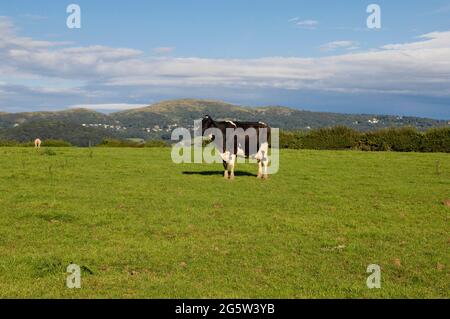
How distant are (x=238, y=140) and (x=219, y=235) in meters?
12.2

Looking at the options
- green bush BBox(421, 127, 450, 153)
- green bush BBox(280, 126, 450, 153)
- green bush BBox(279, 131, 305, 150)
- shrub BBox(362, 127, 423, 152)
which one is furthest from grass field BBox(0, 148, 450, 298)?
green bush BBox(279, 131, 305, 150)

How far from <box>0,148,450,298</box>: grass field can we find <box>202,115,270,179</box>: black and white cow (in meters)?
1.03

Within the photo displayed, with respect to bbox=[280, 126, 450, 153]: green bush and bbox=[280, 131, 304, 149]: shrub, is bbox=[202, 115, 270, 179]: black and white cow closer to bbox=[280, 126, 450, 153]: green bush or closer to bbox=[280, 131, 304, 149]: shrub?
bbox=[280, 131, 304, 149]: shrub

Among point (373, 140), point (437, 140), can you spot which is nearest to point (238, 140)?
point (373, 140)

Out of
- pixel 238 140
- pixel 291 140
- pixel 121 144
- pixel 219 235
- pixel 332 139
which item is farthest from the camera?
pixel 121 144

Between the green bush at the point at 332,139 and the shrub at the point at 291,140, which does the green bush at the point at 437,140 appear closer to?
the green bush at the point at 332,139

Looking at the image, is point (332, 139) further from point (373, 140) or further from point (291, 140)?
point (291, 140)

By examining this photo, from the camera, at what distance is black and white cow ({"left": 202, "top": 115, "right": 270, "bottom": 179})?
24609mm

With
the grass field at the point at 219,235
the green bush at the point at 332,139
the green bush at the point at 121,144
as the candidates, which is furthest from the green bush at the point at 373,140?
the grass field at the point at 219,235

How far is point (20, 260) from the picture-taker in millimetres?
10398

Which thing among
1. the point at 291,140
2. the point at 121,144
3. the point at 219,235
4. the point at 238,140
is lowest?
the point at 219,235

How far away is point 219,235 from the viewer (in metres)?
12.9

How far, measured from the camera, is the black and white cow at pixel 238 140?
2461 cm

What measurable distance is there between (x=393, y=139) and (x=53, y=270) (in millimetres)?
45315
